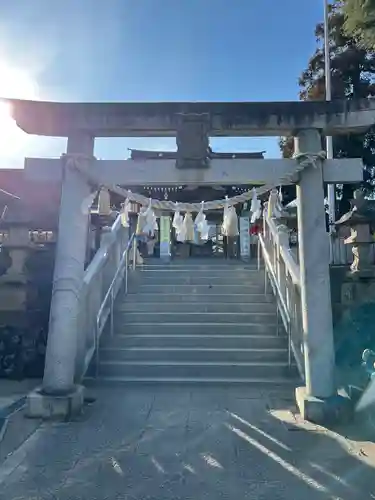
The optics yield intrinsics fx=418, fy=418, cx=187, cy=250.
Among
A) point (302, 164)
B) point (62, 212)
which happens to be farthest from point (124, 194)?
point (302, 164)

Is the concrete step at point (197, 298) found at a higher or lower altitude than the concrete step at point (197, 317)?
higher

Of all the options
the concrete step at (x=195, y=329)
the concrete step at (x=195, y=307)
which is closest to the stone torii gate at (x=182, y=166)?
the concrete step at (x=195, y=329)

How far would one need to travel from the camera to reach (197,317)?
8523 millimetres

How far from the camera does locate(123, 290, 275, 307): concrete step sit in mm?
9141

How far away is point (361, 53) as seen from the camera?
18438 millimetres

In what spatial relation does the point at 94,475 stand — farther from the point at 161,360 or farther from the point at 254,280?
the point at 254,280

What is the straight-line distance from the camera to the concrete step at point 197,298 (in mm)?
9141

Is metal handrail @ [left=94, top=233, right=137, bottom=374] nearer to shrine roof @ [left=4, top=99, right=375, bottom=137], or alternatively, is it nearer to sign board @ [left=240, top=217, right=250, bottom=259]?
shrine roof @ [left=4, top=99, right=375, bottom=137]

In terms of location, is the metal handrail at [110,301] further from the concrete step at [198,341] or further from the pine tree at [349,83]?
the pine tree at [349,83]

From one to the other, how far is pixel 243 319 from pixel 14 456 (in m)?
5.22

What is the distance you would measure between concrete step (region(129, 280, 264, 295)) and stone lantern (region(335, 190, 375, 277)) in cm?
235

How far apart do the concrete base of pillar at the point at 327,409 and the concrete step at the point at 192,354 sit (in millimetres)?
2185

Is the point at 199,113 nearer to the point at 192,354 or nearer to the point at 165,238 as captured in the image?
the point at 192,354

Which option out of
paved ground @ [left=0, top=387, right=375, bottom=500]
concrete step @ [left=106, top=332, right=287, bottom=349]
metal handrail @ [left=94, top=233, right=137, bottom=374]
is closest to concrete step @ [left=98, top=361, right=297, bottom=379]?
metal handrail @ [left=94, top=233, right=137, bottom=374]
